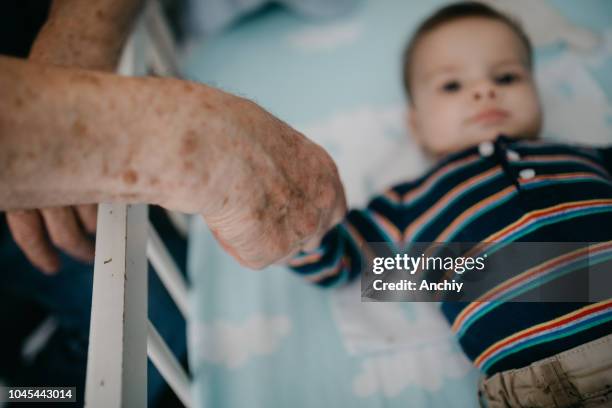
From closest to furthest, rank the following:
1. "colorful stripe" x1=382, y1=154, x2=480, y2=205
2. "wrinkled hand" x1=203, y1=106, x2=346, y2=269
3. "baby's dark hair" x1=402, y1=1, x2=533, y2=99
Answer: "wrinkled hand" x1=203, y1=106, x2=346, y2=269
"colorful stripe" x1=382, y1=154, x2=480, y2=205
"baby's dark hair" x1=402, y1=1, x2=533, y2=99

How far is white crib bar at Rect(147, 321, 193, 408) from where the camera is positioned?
59 cm

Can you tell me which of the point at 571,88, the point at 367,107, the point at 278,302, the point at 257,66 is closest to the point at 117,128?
the point at 278,302

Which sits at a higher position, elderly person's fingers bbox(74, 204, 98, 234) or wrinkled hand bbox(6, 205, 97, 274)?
elderly person's fingers bbox(74, 204, 98, 234)

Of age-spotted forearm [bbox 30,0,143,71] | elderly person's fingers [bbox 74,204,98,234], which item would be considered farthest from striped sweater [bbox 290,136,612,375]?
age-spotted forearm [bbox 30,0,143,71]

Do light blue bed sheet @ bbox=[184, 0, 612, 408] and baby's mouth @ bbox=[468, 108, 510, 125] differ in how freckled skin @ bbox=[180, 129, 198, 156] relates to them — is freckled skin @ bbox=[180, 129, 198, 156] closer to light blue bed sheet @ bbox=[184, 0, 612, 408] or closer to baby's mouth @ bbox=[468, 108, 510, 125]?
light blue bed sheet @ bbox=[184, 0, 612, 408]

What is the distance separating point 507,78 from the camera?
0.91 metres

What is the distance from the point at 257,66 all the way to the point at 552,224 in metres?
0.92

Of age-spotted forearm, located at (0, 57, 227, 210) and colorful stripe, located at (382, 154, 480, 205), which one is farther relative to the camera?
colorful stripe, located at (382, 154, 480, 205)

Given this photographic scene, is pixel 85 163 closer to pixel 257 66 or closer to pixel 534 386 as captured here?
pixel 534 386

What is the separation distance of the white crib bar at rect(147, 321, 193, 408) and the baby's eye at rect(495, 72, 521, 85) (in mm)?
824

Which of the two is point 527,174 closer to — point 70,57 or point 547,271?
point 547,271

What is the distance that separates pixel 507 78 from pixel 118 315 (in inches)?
34.4

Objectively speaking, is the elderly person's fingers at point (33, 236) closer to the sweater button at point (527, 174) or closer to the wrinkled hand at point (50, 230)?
the wrinkled hand at point (50, 230)

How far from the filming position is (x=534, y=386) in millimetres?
608
